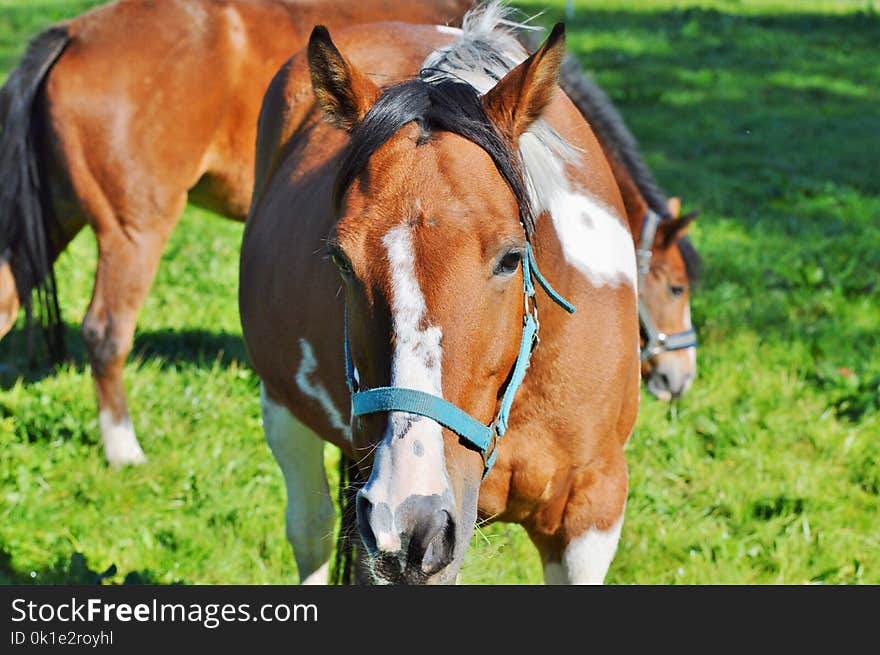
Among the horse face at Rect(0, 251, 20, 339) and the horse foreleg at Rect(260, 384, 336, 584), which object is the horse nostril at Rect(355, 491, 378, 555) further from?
the horse face at Rect(0, 251, 20, 339)

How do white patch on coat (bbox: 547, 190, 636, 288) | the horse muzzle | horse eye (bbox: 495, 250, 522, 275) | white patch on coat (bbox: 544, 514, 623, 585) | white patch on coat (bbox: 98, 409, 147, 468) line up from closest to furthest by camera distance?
the horse muzzle < horse eye (bbox: 495, 250, 522, 275) < white patch on coat (bbox: 547, 190, 636, 288) < white patch on coat (bbox: 544, 514, 623, 585) < white patch on coat (bbox: 98, 409, 147, 468)

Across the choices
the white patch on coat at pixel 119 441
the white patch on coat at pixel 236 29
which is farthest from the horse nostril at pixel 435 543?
the white patch on coat at pixel 236 29

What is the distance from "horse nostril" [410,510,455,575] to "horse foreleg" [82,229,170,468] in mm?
2906

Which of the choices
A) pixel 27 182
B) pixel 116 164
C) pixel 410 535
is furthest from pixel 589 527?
pixel 27 182

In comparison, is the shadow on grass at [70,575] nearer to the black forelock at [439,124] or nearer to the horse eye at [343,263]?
the horse eye at [343,263]

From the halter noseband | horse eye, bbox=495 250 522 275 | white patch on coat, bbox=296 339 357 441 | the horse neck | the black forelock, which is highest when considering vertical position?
the black forelock

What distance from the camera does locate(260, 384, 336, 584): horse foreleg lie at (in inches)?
135

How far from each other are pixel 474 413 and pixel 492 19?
3.51ft

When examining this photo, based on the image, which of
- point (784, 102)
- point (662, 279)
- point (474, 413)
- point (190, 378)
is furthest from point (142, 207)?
point (784, 102)

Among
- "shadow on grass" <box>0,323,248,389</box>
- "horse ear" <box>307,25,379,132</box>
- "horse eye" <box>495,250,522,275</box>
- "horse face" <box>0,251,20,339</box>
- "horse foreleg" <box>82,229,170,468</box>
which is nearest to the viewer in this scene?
"horse eye" <box>495,250,522,275</box>

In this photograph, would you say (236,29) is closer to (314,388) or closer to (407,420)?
(314,388)

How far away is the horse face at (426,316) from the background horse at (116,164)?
8.14ft

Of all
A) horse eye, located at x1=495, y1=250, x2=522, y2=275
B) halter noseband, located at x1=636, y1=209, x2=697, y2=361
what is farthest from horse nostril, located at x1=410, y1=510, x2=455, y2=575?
halter noseband, located at x1=636, y1=209, x2=697, y2=361

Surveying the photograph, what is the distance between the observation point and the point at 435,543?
1.92 m
